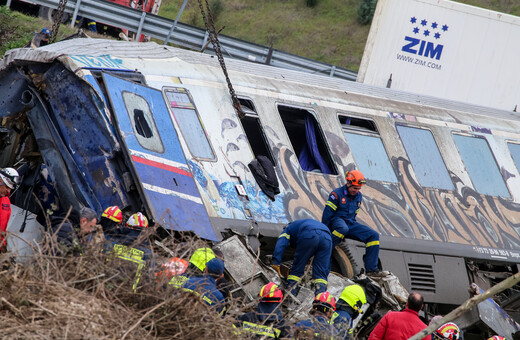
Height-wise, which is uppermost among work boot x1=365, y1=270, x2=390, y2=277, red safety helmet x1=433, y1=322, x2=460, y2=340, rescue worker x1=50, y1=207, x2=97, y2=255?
rescue worker x1=50, y1=207, x2=97, y2=255

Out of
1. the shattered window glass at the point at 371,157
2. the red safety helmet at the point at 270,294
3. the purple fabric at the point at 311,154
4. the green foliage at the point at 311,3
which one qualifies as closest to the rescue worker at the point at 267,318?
the red safety helmet at the point at 270,294

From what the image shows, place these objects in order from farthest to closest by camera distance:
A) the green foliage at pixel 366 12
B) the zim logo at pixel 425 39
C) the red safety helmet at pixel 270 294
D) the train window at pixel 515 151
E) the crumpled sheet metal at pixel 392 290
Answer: the green foliage at pixel 366 12
the zim logo at pixel 425 39
the train window at pixel 515 151
the crumpled sheet metal at pixel 392 290
the red safety helmet at pixel 270 294

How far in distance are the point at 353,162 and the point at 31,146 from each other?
4.82 m

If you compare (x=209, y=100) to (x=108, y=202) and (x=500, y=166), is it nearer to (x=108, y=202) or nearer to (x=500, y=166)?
(x=108, y=202)

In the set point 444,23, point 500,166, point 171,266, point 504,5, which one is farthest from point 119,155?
point 504,5

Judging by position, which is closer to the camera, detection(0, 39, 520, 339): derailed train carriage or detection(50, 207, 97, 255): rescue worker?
detection(50, 207, 97, 255): rescue worker

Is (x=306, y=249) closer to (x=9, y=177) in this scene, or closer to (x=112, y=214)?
(x=112, y=214)

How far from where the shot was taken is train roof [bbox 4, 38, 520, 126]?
393 inches

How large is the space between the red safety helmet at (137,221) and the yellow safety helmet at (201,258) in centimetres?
86

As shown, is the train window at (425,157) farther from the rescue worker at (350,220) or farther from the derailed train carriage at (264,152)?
the rescue worker at (350,220)

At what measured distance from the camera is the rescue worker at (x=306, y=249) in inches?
381

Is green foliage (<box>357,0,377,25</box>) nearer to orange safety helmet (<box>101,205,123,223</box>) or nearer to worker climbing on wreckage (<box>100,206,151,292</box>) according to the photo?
worker climbing on wreckage (<box>100,206,151,292</box>)

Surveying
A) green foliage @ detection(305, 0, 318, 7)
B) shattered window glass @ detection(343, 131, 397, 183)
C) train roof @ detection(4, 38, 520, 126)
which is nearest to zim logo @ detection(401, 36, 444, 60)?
train roof @ detection(4, 38, 520, 126)

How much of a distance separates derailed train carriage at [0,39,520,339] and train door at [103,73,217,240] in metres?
0.02
